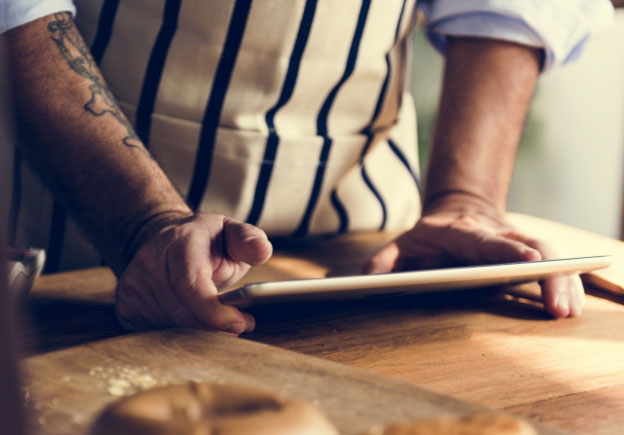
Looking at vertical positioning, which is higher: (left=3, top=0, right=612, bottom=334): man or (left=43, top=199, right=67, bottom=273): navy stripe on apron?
(left=3, top=0, right=612, bottom=334): man

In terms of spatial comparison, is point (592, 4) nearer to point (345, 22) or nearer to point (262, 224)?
point (345, 22)

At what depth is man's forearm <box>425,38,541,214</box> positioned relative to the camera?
105cm

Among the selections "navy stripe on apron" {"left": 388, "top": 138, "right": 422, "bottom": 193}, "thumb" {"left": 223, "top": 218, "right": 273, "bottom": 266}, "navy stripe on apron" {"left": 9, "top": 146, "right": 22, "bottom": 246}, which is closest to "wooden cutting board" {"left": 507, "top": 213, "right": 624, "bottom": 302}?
"navy stripe on apron" {"left": 388, "top": 138, "right": 422, "bottom": 193}

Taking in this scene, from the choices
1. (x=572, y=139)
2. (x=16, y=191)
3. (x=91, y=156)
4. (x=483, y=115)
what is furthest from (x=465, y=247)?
(x=572, y=139)

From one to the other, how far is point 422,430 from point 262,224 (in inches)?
25.8

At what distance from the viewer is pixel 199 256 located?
62 cm

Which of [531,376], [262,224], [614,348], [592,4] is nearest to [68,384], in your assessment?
[531,376]

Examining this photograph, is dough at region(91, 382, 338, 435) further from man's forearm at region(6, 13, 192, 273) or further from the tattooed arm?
man's forearm at region(6, 13, 192, 273)

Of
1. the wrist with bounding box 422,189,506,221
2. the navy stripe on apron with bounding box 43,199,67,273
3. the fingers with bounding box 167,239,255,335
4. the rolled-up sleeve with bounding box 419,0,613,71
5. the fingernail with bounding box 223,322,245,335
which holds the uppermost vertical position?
the rolled-up sleeve with bounding box 419,0,613,71

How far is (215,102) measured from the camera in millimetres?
956

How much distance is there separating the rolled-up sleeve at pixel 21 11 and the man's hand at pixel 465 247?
0.47 meters

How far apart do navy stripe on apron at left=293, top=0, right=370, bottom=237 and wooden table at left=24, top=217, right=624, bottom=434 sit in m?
0.23

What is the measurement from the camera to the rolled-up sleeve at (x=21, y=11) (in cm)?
77

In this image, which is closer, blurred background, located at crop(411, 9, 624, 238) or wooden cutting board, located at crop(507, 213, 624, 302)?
wooden cutting board, located at crop(507, 213, 624, 302)
